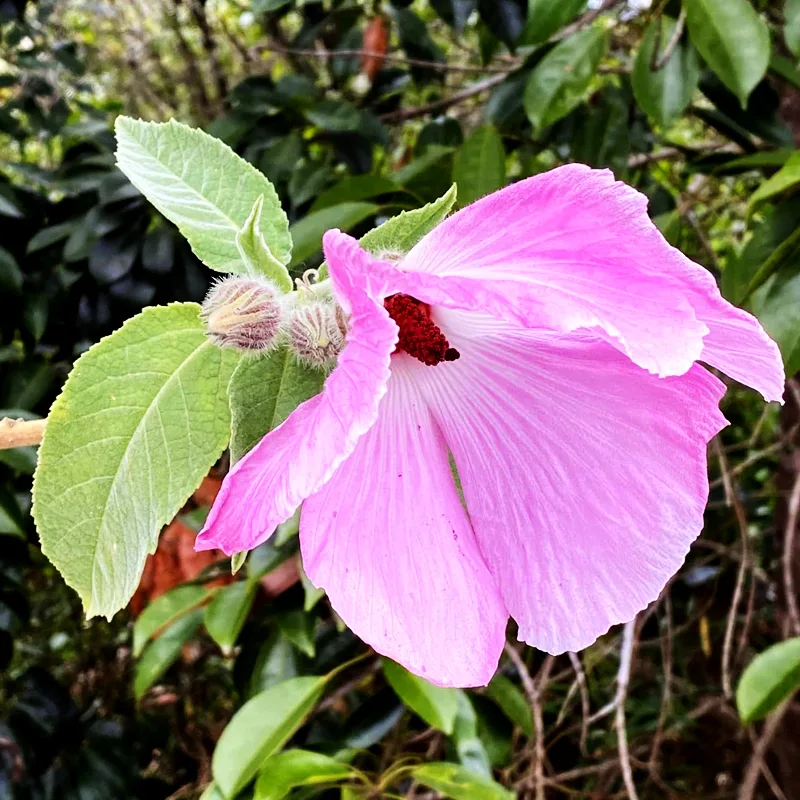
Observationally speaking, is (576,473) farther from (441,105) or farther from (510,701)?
(441,105)

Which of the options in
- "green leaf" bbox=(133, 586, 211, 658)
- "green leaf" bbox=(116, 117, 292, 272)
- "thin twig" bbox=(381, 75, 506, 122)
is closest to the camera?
"green leaf" bbox=(116, 117, 292, 272)

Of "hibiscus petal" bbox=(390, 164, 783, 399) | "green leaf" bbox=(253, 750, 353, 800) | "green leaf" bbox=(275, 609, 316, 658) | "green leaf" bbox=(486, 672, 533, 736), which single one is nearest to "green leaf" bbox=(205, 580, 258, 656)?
"green leaf" bbox=(275, 609, 316, 658)

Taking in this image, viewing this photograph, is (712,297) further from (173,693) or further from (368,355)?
(173,693)

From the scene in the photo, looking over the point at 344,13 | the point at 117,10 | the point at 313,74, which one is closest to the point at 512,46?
the point at 344,13

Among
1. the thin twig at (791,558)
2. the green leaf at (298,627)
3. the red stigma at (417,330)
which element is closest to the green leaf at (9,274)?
the green leaf at (298,627)

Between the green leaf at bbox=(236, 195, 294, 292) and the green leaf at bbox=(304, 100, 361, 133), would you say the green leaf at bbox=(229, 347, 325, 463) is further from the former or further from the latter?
the green leaf at bbox=(304, 100, 361, 133)

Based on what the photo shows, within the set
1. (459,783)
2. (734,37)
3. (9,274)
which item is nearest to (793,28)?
(734,37)
